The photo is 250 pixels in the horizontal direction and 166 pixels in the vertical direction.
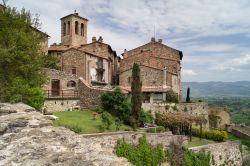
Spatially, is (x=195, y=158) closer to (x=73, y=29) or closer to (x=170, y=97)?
(x=170, y=97)

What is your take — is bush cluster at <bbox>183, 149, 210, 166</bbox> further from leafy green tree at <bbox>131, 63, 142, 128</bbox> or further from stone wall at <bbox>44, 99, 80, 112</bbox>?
stone wall at <bbox>44, 99, 80, 112</bbox>

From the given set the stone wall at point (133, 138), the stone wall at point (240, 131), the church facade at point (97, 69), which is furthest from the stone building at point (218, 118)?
the stone wall at point (133, 138)

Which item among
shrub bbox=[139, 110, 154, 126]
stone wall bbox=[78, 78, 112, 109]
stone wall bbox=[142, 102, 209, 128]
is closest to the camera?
shrub bbox=[139, 110, 154, 126]

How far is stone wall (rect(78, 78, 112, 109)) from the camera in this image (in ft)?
116

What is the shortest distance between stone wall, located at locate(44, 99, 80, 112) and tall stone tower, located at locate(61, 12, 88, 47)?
946 inches

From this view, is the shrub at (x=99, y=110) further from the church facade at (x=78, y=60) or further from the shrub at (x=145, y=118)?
the church facade at (x=78, y=60)

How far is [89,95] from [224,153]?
16332 millimetres

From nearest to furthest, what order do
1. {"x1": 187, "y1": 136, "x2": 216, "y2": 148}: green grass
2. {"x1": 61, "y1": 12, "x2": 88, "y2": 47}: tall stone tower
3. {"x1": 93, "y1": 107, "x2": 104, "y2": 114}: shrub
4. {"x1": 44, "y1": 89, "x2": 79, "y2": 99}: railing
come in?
{"x1": 187, "y1": 136, "x2": 216, "y2": 148}: green grass < {"x1": 93, "y1": 107, "x2": 104, "y2": 114}: shrub < {"x1": 44, "y1": 89, "x2": 79, "y2": 99}: railing < {"x1": 61, "y1": 12, "x2": 88, "y2": 47}: tall stone tower

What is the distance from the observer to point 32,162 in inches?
219

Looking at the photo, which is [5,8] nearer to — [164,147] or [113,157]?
[164,147]

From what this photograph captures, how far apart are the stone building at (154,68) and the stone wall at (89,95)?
6.22 metres

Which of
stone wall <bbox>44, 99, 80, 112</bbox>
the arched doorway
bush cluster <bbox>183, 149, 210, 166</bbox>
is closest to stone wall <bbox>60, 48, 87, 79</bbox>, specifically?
the arched doorway

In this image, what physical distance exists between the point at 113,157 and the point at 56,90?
105ft

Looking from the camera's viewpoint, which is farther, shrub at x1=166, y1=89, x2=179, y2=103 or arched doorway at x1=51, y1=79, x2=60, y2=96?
shrub at x1=166, y1=89, x2=179, y2=103
